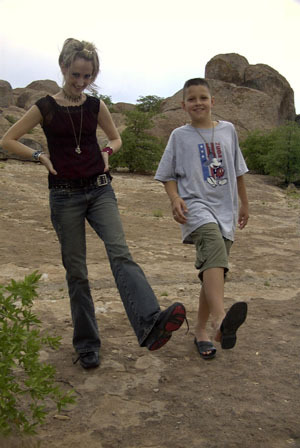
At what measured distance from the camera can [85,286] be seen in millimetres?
3234

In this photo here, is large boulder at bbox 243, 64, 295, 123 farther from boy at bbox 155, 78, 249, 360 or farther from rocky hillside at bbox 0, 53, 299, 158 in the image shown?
boy at bbox 155, 78, 249, 360

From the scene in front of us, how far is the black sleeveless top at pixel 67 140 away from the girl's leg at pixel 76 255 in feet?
0.45

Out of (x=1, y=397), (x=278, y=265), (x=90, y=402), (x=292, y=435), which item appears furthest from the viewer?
(x=278, y=265)

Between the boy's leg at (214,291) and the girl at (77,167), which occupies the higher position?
the girl at (77,167)

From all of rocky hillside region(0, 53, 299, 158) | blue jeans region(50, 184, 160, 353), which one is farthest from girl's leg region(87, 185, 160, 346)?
rocky hillside region(0, 53, 299, 158)

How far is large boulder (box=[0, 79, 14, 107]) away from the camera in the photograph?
36719mm

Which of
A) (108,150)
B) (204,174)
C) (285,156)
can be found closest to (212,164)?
(204,174)

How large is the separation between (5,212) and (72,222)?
255 inches

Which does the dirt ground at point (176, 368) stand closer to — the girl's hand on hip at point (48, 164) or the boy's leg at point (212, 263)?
the boy's leg at point (212, 263)

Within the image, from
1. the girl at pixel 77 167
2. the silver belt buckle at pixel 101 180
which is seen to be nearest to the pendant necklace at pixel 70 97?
the girl at pixel 77 167

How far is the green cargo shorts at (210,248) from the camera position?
9.51ft

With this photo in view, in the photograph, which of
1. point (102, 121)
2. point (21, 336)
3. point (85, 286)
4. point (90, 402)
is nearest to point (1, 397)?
point (21, 336)

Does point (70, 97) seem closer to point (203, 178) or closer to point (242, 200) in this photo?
point (203, 178)

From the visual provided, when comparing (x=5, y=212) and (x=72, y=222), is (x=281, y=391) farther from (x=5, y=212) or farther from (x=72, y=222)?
(x=5, y=212)
